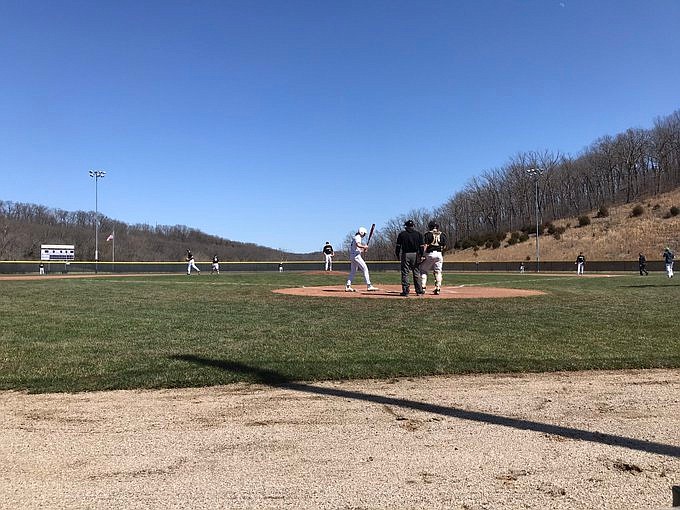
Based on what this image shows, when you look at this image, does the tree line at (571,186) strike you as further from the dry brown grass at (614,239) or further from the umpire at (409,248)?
the umpire at (409,248)

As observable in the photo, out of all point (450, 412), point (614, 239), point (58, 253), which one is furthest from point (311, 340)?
point (614, 239)

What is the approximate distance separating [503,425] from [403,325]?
5195mm

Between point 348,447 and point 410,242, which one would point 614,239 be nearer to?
point 410,242

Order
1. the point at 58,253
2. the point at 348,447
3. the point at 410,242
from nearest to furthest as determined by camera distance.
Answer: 1. the point at 348,447
2. the point at 410,242
3. the point at 58,253

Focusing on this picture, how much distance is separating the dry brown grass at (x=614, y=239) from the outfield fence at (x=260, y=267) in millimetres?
12168

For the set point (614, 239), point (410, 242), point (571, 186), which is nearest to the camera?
point (410, 242)

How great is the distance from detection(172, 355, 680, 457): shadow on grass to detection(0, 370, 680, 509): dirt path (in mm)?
22

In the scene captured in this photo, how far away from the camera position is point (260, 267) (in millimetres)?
54000


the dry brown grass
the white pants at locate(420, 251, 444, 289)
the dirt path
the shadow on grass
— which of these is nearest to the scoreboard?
the dry brown grass

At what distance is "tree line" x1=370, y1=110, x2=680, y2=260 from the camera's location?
93.1m

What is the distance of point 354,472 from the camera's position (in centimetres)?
326

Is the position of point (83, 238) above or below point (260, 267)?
above

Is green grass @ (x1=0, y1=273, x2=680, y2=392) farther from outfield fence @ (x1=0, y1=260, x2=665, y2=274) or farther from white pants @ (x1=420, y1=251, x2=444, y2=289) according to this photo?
outfield fence @ (x1=0, y1=260, x2=665, y2=274)

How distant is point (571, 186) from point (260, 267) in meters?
76.0
